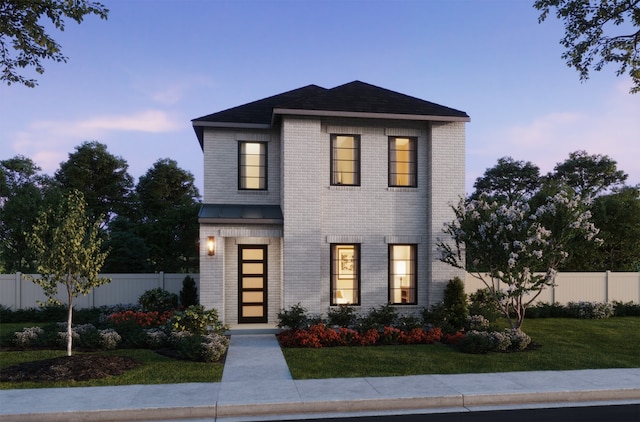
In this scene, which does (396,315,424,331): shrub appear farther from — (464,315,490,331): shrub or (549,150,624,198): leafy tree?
(549,150,624,198): leafy tree

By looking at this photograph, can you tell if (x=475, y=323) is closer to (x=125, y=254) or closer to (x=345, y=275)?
(x=345, y=275)

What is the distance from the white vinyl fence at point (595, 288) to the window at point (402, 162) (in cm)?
807

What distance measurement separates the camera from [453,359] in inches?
382

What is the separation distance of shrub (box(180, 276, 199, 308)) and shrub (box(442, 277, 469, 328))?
829cm

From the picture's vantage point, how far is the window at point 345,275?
13.4 m

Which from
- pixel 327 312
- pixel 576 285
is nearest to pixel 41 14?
pixel 327 312

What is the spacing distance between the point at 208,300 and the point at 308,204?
3961 millimetres

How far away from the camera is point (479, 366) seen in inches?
358

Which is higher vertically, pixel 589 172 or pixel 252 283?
pixel 589 172

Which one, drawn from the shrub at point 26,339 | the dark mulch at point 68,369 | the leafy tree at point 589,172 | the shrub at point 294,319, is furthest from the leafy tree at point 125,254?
the leafy tree at point 589,172

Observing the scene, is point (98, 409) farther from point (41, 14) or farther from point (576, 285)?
point (576, 285)

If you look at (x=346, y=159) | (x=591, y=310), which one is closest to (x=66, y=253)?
(x=346, y=159)

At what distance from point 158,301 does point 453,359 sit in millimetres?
10072

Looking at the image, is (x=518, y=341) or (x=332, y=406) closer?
(x=332, y=406)
